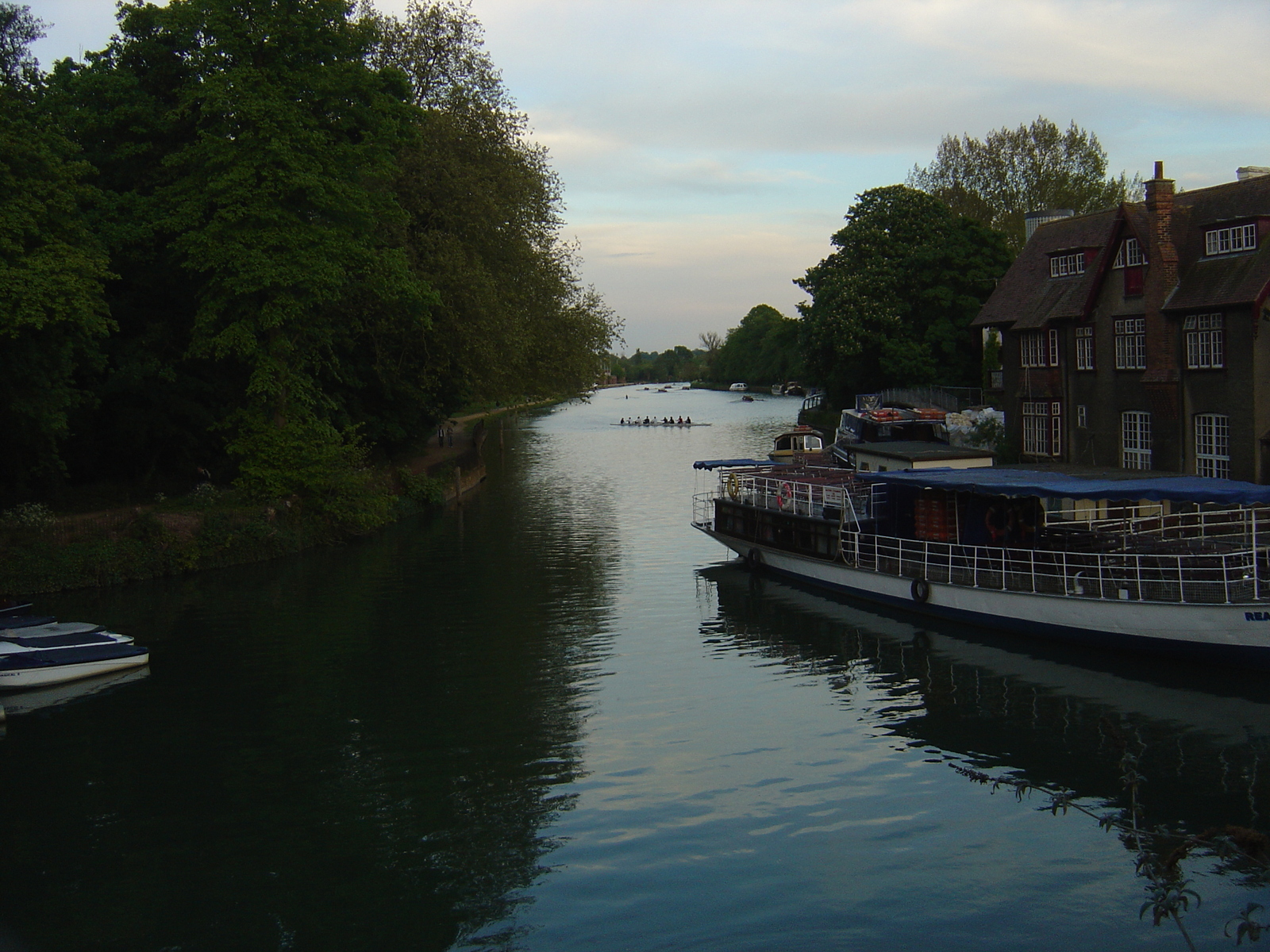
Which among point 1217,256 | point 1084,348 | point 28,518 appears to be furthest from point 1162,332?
point 28,518

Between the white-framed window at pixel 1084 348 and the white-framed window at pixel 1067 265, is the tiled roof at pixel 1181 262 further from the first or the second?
the white-framed window at pixel 1084 348

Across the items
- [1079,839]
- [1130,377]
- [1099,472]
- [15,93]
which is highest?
[15,93]

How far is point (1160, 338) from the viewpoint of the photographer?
39125 millimetres

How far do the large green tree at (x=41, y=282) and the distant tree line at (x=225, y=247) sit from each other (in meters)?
0.09

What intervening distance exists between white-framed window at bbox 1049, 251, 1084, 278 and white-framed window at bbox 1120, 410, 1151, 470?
7.62 metres

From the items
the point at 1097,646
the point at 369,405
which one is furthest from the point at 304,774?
the point at 369,405

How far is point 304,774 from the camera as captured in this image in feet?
63.8

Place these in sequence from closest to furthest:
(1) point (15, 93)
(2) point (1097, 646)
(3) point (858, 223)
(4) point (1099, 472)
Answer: (2) point (1097, 646)
(4) point (1099, 472)
(1) point (15, 93)
(3) point (858, 223)

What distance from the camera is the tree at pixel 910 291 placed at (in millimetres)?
76000

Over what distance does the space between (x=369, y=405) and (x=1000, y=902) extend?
156 ft

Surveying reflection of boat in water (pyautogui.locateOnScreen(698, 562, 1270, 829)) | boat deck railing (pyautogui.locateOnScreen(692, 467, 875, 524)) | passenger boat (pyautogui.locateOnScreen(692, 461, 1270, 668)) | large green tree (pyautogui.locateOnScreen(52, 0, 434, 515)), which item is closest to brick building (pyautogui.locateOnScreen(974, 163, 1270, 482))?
passenger boat (pyautogui.locateOnScreen(692, 461, 1270, 668))

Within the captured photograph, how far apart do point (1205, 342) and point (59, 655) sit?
120 ft

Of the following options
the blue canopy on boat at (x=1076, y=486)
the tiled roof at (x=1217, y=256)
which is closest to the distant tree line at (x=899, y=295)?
the tiled roof at (x=1217, y=256)

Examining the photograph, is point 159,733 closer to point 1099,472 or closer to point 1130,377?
point 1099,472
